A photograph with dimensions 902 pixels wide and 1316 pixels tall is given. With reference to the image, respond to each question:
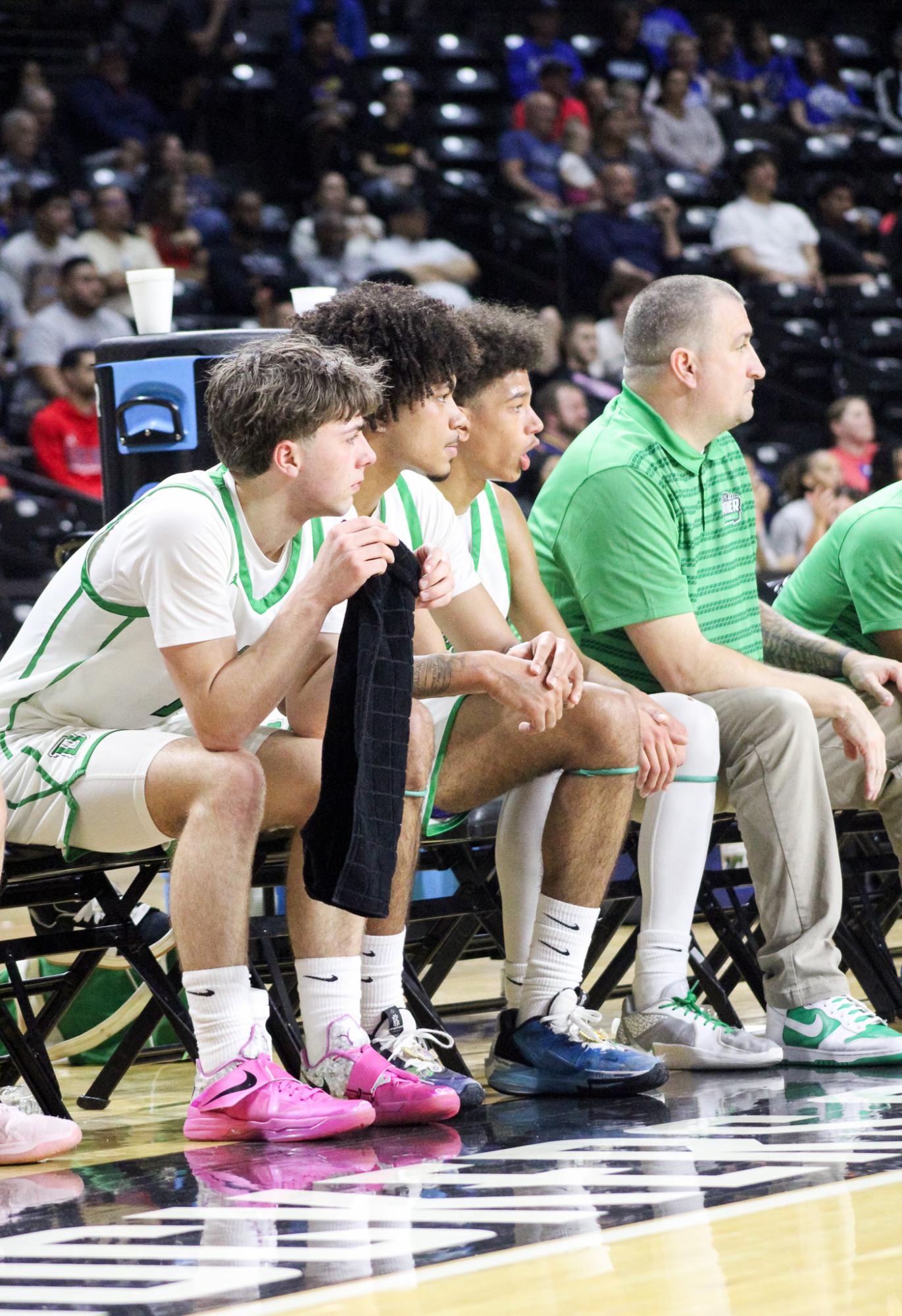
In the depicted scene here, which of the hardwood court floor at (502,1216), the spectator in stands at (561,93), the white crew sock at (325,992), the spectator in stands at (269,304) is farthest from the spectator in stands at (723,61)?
the white crew sock at (325,992)

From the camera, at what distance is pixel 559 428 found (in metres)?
8.00

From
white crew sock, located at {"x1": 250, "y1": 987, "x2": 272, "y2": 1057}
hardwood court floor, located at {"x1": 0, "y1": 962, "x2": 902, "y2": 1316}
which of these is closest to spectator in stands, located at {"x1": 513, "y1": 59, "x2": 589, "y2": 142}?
hardwood court floor, located at {"x1": 0, "y1": 962, "x2": 902, "y2": 1316}

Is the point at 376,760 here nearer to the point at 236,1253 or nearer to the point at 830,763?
the point at 236,1253

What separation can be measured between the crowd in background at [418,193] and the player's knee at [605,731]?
454 cm

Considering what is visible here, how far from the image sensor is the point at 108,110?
30.6ft

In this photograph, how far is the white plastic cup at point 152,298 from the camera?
3.78m

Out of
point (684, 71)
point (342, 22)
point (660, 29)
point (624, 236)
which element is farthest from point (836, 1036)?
point (660, 29)

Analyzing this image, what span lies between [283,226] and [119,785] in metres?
7.29

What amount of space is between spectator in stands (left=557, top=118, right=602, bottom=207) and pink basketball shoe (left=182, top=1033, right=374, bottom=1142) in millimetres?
8083

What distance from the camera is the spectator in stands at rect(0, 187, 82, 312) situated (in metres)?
7.95

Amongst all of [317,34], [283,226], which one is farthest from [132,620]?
[317,34]

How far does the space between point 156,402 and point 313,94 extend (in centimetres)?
689

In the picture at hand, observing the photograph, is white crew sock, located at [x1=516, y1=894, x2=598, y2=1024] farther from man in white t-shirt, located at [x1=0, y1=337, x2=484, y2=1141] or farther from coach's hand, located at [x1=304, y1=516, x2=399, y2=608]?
coach's hand, located at [x1=304, y1=516, x2=399, y2=608]

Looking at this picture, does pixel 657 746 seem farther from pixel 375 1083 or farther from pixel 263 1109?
pixel 263 1109
